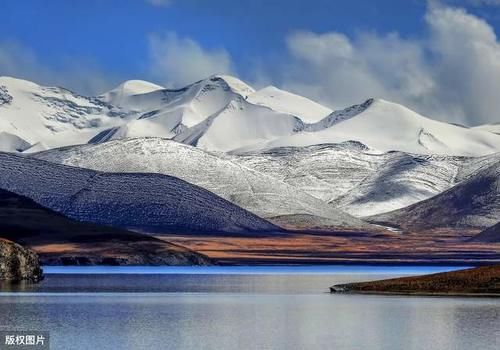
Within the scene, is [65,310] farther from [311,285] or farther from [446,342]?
[311,285]

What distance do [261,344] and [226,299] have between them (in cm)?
4235

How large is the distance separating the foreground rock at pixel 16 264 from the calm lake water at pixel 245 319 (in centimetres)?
1628

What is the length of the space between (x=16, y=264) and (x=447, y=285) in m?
51.7


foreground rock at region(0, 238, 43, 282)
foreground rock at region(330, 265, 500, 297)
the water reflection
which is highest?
foreground rock at region(0, 238, 43, 282)

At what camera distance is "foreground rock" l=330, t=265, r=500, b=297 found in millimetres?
127125

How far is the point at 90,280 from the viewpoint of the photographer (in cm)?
16738

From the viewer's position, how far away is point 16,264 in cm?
15638

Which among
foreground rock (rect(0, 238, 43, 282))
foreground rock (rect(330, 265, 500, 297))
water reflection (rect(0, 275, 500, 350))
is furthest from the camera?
foreground rock (rect(0, 238, 43, 282))

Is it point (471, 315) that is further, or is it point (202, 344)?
point (471, 315)

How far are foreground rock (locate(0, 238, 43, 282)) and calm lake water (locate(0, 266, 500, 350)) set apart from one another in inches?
641

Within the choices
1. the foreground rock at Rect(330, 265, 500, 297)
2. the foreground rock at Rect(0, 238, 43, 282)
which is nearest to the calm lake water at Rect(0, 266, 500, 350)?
the foreground rock at Rect(330, 265, 500, 297)

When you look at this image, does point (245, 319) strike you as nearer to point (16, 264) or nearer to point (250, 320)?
point (250, 320)

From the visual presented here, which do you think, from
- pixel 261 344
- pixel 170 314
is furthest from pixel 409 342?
pixel 170 314

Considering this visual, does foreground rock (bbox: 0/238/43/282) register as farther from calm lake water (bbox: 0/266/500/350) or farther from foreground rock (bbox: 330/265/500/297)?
foreground rock (bbox: 330/265/500/297)
